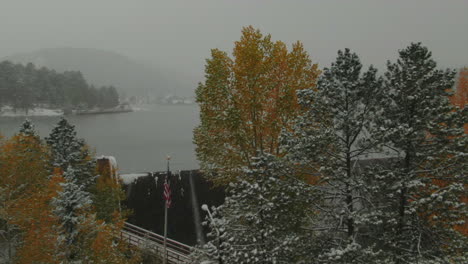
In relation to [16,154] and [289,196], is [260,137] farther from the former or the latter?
[16,154]

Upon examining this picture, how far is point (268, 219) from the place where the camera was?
33.1 ft

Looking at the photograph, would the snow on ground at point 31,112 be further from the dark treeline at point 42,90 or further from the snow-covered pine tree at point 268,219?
the snow-covered pine tree at point 268,219

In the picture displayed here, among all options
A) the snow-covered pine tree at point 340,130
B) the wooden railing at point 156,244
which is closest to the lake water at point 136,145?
the wooden railing at point 156,244

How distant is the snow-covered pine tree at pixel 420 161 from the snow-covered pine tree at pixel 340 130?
59 centimetres

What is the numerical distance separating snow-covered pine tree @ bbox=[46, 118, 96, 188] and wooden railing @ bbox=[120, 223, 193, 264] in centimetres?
453

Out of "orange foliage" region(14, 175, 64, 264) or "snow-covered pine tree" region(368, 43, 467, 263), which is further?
"orange foliage" region(14, 175, 64, 264)

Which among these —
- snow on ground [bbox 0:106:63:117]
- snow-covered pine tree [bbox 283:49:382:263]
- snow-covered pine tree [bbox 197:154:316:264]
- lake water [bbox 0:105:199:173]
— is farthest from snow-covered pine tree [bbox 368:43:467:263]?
snow on ground [bbox 0:106:63:117]

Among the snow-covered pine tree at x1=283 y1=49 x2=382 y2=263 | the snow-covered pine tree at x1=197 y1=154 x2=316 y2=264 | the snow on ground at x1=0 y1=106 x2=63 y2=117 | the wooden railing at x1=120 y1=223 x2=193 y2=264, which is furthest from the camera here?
the snow on ground at x1=0 y1=106 x2=63 y2=117

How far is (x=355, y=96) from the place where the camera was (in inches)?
383

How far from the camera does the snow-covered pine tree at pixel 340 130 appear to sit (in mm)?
9500

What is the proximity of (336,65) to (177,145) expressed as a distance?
6871 cm

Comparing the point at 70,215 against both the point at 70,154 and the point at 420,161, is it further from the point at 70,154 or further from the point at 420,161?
the point at 420,161

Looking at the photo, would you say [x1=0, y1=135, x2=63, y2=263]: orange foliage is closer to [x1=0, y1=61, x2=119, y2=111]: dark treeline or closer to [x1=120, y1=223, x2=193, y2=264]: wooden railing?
[x1=120, y1=223, x2=193, y2=264]: wooden railing

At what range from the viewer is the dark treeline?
107 meters
